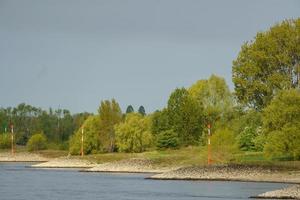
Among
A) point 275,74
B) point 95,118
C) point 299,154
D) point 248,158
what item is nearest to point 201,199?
point 299,154

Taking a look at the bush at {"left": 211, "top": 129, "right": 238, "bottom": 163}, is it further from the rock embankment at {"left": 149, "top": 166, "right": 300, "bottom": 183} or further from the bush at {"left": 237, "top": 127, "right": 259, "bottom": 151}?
the rock embankment at {"left": 149, "top": 166, "right": 300, "bottom": 183}

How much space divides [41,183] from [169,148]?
49.9 meters

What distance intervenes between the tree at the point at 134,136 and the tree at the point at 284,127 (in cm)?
4707

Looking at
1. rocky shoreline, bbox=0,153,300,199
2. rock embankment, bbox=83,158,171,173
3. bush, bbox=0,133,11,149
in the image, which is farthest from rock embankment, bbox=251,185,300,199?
bush, bbox=0,133,11,149

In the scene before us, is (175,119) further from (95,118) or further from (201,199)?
(201,199)

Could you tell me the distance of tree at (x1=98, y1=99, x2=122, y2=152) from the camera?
5408 inches

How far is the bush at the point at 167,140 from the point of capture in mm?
123312

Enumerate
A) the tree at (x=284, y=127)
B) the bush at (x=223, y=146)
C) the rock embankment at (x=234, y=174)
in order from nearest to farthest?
the rock embankment at (x=234, y=174) < the tree at (x=284, y=127) < the bush at (x=223, y=146)

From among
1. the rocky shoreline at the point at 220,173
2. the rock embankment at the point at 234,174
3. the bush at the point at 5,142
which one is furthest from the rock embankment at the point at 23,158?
the rock embankment at the point at 234,174

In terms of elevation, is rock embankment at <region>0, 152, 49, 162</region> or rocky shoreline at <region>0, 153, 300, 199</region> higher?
rock embankment at <region>0, 152, 49, 162</region>

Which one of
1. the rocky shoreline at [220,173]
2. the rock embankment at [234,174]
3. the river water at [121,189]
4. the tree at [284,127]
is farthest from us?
the tree at [284,127]

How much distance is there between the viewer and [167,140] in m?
123

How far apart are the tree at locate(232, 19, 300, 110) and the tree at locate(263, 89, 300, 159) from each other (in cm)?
1966

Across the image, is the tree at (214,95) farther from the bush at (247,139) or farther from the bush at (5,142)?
the bush at (5,142)
